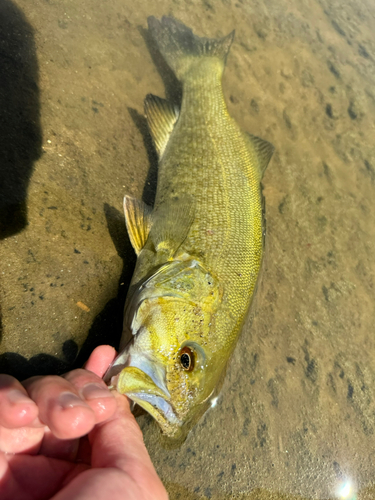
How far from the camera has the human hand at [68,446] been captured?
133 cm

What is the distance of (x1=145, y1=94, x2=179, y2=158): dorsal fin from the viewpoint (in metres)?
3.52

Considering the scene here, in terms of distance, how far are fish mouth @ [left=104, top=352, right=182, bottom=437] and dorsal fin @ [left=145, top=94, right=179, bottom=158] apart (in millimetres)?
2296

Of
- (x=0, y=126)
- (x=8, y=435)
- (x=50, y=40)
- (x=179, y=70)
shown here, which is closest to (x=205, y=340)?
(x=8, y=435)

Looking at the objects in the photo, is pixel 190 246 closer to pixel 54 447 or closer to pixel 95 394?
pixel 95 394

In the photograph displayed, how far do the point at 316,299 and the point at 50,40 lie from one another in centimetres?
403

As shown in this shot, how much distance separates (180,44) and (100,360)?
3.87 metres

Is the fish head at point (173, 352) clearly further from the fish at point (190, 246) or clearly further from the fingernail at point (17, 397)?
the fingernail at point (17, 397)

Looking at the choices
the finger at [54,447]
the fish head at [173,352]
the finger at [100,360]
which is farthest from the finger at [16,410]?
the finger at [100,360]

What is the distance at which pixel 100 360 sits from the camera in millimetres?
2064

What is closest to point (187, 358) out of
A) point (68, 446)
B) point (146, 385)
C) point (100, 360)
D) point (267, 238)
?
point (146, 385)

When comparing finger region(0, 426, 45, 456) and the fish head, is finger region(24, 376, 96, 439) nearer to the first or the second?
finger region(0, 426, 45, 456)

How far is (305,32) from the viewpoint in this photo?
601cm

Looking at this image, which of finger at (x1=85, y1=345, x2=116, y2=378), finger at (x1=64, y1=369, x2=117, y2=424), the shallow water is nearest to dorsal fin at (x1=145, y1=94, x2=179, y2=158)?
the shallow water

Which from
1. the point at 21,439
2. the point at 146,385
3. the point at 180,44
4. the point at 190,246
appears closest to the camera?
the point at 21,439
